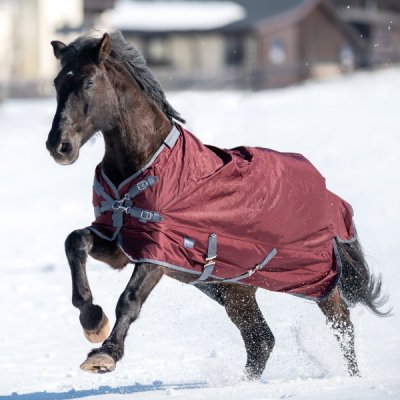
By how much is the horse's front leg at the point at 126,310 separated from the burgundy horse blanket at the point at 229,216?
0.06 metres

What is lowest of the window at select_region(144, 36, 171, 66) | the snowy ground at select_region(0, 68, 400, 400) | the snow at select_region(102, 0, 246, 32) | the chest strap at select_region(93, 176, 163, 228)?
the window at select_region(144, 36, 171, 66)

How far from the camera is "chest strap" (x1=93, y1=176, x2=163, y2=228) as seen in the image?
512 cm

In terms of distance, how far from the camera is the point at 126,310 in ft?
16.5

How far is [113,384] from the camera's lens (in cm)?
610

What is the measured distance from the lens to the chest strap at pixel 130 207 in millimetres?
5125

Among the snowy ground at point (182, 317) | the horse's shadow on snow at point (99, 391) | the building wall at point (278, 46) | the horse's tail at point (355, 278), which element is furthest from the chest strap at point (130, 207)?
the building wall at point (278, 46)

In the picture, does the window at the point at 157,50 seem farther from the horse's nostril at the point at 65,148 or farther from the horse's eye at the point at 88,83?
the horse's nostril at the point at 65,148

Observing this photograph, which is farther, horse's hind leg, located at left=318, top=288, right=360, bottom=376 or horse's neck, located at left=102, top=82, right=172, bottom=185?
horse's hind leg, located at left=318, top=288, right=360, bottom=376

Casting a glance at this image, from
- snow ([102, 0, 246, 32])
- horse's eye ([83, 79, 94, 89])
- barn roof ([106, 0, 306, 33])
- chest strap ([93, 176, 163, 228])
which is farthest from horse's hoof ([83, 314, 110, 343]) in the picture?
snow ([102, 0, 246, 32])

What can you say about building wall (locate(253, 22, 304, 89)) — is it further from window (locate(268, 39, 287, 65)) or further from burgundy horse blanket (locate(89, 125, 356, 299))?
burgundy horse blanket (locate(89, 125, 356, 299))

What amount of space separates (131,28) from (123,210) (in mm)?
37412

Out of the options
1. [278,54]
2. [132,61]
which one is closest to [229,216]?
[132,61]

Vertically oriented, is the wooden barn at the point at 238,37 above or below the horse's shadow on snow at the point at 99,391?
below

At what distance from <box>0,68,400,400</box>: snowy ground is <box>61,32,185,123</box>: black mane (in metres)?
1.42
